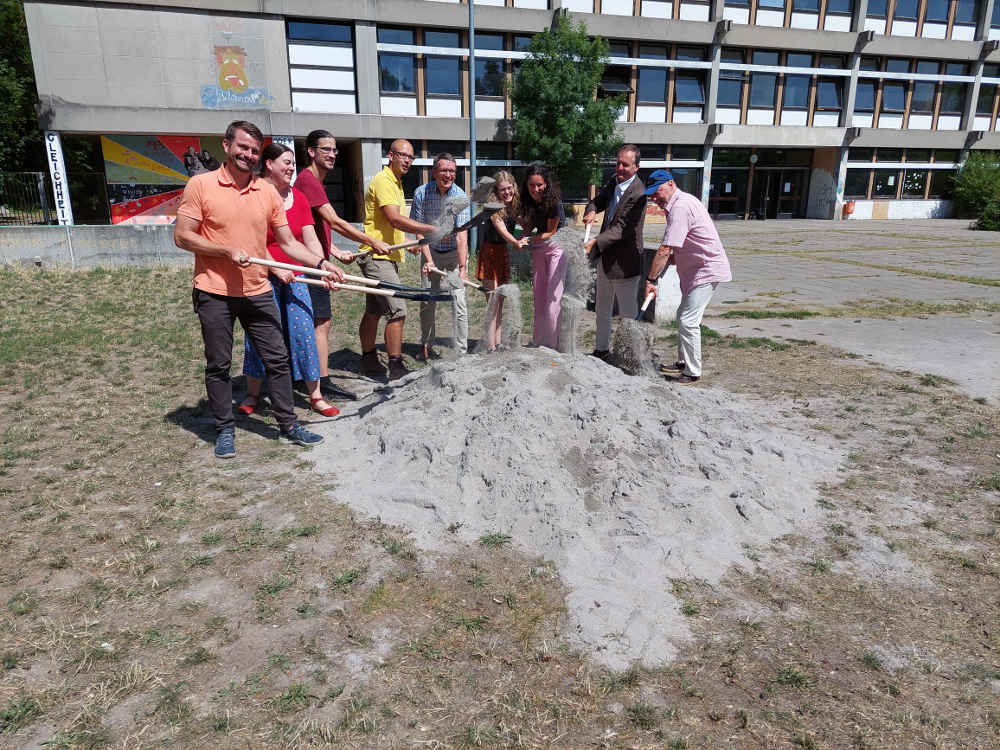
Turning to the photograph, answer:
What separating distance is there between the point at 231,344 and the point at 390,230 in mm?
1874

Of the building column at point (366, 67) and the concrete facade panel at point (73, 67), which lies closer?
the concrete facade panel at point (73, 67)

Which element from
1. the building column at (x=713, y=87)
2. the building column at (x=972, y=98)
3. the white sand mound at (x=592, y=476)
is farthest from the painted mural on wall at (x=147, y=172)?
the building column at (x=972, y=98)

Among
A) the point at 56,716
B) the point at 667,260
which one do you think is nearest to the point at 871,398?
the point at 667,260

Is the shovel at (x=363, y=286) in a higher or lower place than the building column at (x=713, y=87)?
lower

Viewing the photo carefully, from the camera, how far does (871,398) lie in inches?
216

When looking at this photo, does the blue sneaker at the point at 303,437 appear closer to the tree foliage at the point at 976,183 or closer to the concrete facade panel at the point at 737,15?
the concrete facade panel at the point at 737,15

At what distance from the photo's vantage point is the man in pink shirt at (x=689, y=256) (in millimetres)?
5551

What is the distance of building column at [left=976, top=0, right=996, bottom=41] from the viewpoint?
31219 mm

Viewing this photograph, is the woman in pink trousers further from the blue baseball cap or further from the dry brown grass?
the dry brown grass

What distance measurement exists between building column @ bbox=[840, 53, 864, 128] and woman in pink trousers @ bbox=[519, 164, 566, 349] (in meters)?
31.0

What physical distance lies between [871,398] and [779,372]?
0.90 metres

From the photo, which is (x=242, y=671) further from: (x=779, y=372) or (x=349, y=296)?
(x=349, y=296)

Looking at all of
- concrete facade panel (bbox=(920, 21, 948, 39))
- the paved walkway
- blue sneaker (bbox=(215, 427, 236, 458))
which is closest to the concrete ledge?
blue sneaker (bbox=(215, 427, 236, 458))

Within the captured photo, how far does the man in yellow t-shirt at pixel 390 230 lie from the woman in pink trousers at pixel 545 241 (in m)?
0.84
